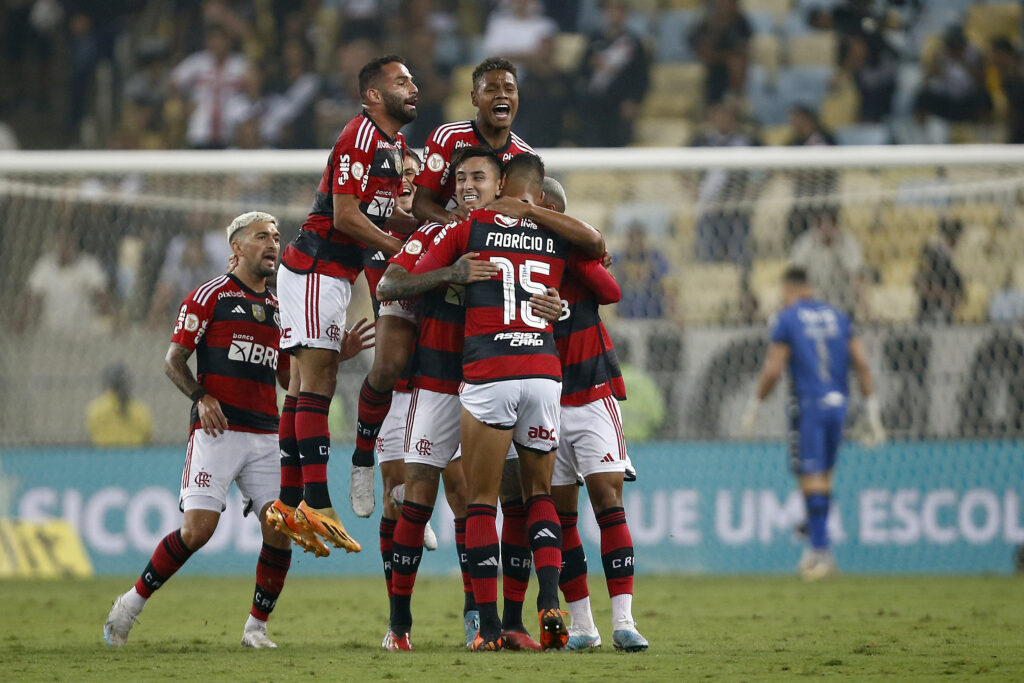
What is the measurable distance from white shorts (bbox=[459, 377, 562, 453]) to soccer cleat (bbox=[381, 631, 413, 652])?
120 cm

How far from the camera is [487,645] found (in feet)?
20.1

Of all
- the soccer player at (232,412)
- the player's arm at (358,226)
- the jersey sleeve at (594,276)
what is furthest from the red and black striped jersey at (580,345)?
the soccer player at (232,412)

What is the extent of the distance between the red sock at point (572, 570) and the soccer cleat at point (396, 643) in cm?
78

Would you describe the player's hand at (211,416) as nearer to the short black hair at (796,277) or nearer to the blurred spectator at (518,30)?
the short black hair at (796,277)

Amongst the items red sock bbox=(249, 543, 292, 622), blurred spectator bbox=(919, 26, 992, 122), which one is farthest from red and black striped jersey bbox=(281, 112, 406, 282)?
blurred spectator bbox=(919, 26, 992, 122)

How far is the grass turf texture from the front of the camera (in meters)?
5.47

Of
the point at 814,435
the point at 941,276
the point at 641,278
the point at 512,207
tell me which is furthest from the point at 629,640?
the point at 941,276

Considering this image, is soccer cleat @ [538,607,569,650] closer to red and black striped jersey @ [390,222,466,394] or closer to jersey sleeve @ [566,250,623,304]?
red and black striped jersey @ [390,222,466,394]

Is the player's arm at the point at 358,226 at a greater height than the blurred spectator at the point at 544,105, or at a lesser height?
lesser

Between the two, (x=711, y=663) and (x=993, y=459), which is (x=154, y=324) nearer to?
(x=993, y=459)

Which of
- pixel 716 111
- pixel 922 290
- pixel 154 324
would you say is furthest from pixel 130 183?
pixel 922 290

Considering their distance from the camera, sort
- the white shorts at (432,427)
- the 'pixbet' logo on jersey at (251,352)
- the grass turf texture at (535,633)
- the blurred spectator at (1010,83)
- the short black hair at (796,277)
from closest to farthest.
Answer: the grass turf texture at (535,633) → the white shorts at (432,427) → the 'pixbet' logo on jersey at (251,352) → the short black hair at (796,277) → the blurred spectator at (1010,83)

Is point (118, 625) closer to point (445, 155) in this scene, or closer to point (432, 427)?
point (432, 427)

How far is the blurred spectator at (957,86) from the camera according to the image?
51.0 ft
